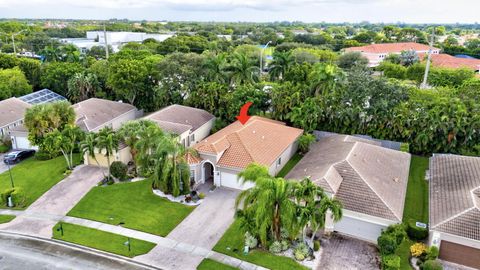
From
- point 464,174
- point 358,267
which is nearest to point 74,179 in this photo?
point 358,267

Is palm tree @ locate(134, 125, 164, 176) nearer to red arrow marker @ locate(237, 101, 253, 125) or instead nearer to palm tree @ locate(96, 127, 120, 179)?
palm tree @ locate(96, 127, 120, 179)

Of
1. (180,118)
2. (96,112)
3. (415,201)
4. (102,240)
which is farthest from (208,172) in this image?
(96,112)

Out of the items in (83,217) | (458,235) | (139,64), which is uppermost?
(139,64)

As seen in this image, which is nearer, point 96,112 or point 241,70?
point 96,112

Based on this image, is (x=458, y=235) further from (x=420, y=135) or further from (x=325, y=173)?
(x=420, y=135)

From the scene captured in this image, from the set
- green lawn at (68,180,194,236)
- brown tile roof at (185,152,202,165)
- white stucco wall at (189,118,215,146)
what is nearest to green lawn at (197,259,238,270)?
green lawn at (68,180,194,236)

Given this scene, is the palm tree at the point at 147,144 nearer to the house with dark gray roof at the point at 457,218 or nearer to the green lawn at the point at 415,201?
the green lawn at the point at 415,201

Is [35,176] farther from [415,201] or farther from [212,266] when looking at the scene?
[415,201]
